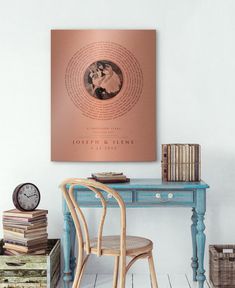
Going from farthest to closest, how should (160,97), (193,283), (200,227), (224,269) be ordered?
1. (160,97)
2. (193,283)
3. (224,269)
4. (200,227)

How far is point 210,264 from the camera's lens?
13.2 ft

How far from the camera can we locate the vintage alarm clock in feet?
12.4

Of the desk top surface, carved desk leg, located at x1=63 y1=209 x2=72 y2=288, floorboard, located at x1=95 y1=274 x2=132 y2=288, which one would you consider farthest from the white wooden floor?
the desk top surface

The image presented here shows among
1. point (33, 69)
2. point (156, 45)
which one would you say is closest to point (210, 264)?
point (156, 45)

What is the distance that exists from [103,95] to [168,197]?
101 centimetres

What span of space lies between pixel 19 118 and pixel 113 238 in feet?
4.37

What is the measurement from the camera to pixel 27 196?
3.84m

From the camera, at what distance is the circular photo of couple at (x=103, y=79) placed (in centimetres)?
417

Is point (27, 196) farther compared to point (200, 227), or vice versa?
point (27, 196)

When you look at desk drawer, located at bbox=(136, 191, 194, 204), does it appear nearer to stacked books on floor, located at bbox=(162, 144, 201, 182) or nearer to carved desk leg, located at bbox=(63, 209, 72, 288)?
stacked books on floor, located at bbox=(162, 144, 201, 182)

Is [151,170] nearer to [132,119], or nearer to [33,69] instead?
[132,119]

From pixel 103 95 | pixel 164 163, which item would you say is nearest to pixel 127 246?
pixel 164 163

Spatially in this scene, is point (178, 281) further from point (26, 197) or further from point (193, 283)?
point (26, 197)

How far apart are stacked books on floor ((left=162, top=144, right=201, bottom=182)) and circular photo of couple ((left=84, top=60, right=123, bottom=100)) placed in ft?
2.14
